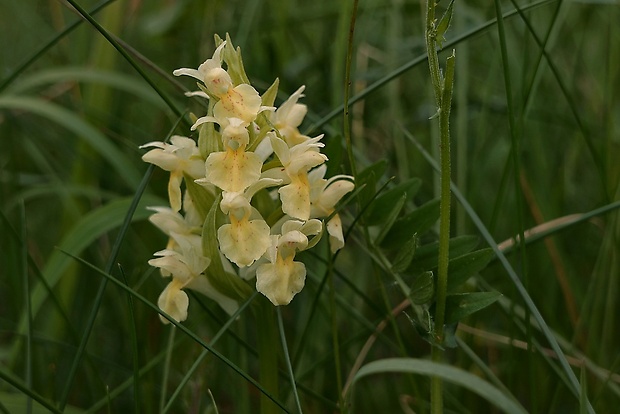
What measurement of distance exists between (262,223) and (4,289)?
3.01 ft

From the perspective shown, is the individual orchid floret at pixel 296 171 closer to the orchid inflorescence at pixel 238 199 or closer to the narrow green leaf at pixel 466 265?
the orchid inflorescence at pixel 238 199

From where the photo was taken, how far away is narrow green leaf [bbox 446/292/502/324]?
2.23 ft

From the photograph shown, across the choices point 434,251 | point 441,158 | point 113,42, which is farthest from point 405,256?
point 113,42

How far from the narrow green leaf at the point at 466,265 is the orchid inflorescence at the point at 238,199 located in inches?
4.5

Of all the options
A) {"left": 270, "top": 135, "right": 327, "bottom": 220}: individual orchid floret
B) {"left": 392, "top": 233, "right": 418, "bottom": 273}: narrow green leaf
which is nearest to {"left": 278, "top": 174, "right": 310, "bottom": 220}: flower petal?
{"left": 270, "top": 135, "right": 327, "bottom": 220}: individual orchid floret

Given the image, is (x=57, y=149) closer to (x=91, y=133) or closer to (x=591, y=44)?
(x=91, y=133)

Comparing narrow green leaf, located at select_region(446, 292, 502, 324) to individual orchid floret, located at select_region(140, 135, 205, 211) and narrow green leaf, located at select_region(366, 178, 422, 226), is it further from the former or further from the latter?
individual orchid floret, located at select_region(140, 135, 205, 211)

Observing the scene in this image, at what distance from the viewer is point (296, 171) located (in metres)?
0.73

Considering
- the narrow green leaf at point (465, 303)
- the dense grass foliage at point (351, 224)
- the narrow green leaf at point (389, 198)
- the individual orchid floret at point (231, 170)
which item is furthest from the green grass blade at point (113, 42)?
the narrow green leaf at point (465, 303)

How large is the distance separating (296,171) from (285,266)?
0.29 feet

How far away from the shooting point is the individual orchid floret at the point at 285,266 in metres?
0.70

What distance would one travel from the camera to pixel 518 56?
60.2 inches

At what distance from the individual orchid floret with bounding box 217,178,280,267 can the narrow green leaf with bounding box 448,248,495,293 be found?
174 mm

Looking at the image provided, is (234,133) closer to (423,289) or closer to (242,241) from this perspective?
(242,241)
